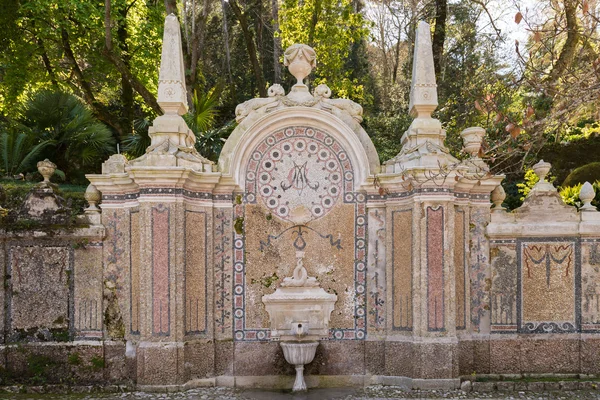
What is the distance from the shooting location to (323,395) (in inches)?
291

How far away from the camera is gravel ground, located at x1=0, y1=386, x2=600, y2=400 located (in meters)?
7.15

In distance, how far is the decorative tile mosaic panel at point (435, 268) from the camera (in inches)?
292

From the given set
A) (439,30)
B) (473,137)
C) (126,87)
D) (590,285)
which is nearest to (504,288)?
(590,285)

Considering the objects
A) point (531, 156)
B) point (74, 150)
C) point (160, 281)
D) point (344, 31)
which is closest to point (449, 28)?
point (344, 31)

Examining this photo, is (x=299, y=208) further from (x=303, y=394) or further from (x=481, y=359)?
(x=481, y=359)

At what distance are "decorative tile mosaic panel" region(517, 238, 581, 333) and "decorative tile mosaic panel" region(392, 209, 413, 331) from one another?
1.73m

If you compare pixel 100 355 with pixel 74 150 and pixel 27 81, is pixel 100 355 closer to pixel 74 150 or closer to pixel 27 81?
pixel 74 150

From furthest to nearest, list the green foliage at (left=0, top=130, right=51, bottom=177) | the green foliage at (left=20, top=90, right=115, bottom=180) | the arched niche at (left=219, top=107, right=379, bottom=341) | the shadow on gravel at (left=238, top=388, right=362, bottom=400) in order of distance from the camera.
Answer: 1. the green foliage at (left=20, top=90, right=115, bottom=180)
2. the green foliage at (left=0, top=130, right=51, bottom=177)
3. the arched niche at (left=219, top=107, right=379, bottom=341)
4. the shadow on gravel at (left=238, top=388, right=362, bottom=400)

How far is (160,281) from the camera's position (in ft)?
24.1

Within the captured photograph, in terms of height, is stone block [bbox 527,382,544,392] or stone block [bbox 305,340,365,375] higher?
stone block [bbox 305,340,365,375]

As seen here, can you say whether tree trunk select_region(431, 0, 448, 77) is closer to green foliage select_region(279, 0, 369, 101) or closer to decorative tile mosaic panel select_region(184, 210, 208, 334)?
green foliage select_region(279, 0, 369, 101)

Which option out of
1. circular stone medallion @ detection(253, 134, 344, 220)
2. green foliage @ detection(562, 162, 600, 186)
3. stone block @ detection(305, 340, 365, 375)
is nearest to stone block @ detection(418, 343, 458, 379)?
stone block @ detection(305, 340, 365, 375)

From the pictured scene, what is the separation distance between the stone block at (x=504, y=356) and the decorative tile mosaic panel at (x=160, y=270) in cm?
477

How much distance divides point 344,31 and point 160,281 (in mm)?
11040
